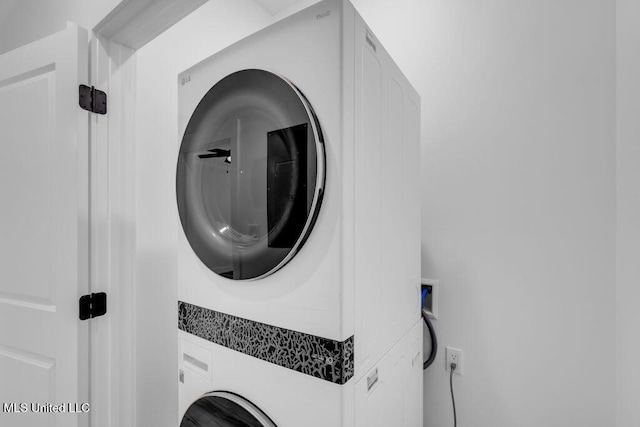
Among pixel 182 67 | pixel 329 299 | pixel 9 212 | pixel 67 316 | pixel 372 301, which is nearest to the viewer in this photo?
pixel 329 299

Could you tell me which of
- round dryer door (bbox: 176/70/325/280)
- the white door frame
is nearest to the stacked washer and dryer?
round dryer door (bbox: 176/70/325/280)

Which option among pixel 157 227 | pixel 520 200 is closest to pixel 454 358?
pixel 520 200

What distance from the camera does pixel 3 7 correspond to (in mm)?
1724

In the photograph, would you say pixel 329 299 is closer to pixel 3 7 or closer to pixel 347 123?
pixel 347 123

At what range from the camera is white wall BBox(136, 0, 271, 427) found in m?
1.39

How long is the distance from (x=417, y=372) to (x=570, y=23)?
1570mm

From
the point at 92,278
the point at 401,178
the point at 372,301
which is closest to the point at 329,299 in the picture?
the point at 372,301

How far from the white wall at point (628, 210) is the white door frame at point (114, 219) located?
1.67 meters

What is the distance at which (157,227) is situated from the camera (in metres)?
1.46

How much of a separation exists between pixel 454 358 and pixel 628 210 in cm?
92

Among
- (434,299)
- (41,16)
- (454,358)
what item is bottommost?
(454,358)

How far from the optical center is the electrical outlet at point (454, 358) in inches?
58.1

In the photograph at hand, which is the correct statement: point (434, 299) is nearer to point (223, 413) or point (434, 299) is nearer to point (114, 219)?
point (223, 413)

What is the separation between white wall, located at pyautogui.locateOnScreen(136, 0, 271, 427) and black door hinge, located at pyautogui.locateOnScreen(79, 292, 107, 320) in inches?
6.8
